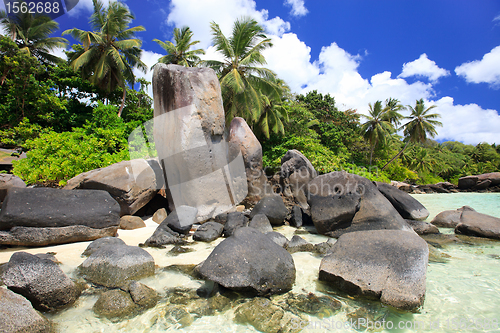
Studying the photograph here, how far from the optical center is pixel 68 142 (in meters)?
8.36

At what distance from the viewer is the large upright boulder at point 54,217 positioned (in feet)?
12.8

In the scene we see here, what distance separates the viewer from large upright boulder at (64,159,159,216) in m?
5.62

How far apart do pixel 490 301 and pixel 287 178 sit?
241 inches

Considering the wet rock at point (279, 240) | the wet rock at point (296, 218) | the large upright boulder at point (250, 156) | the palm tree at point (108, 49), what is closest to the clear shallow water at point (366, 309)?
the wet rock at point (279, 240)

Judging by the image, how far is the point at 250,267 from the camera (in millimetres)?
2814

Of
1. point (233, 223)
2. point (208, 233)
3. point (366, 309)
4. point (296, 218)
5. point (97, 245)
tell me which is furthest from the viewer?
point (296, 218)

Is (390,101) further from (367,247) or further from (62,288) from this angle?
(62,288)

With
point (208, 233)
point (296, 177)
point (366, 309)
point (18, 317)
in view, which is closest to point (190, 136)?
point (208, 233)

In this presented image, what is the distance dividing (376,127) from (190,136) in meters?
21.3

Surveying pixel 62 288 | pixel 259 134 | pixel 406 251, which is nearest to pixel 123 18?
pixel 259 134

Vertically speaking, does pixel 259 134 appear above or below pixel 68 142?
above

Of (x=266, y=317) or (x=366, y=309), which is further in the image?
(x=366, y=309)

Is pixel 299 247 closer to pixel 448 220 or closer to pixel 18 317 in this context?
pixel 18 317

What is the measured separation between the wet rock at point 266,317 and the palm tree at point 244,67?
11468 mm
